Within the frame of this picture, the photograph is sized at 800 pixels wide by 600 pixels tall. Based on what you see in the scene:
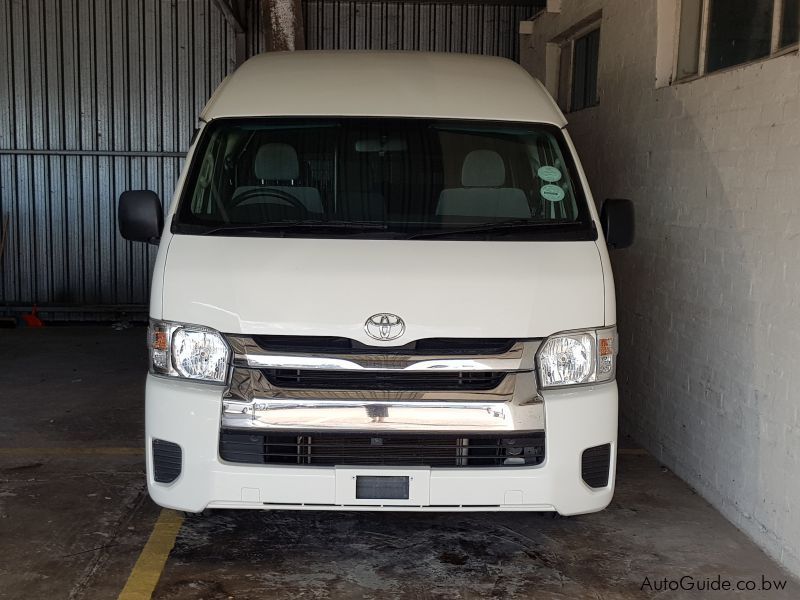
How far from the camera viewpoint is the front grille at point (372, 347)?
3.70 metres

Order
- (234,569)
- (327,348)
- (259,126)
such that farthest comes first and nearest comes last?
(259,126) → (234,569) → (327,348)

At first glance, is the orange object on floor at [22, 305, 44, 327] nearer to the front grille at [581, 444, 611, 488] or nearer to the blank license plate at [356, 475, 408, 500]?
the blank license plate at [356, 475, 408, 500]

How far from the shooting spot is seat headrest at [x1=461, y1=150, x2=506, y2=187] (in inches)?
176

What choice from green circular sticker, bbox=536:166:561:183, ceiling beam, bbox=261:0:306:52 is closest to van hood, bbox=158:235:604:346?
green circular sticker, bbox=536:166:561:183

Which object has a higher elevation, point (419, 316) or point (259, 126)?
point (259, 126)

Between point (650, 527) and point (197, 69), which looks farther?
point (197, 69)

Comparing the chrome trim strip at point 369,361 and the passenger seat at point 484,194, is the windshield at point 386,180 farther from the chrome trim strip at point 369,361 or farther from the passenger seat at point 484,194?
the chrome trim strip at point 369,361

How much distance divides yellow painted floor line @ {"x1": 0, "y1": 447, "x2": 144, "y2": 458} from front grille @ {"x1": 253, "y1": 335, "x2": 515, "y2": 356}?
8.96 feet

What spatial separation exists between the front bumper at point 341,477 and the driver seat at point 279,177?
104cm

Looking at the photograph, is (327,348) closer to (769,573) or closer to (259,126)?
(259,126)

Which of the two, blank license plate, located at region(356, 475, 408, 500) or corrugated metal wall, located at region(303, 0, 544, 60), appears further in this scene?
corrugated metal wall, located at region(303, 0, 544, 60)

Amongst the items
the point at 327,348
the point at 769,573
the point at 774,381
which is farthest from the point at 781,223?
the point at 327,348

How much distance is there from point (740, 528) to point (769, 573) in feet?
1.80

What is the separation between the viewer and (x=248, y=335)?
3711 mm
